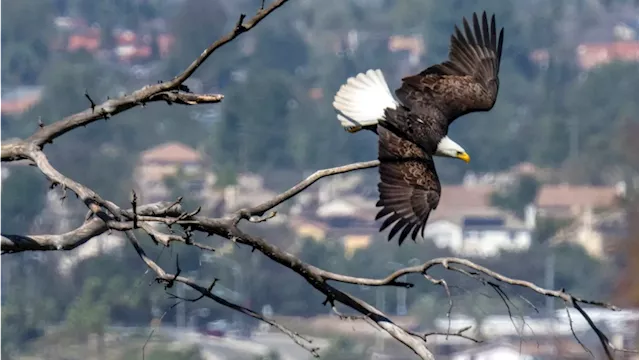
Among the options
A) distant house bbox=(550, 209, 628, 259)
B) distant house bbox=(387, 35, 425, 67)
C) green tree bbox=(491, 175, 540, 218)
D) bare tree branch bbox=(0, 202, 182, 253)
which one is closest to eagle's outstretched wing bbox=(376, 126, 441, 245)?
bare tree branch bbox=(0, 202, 182, 253)

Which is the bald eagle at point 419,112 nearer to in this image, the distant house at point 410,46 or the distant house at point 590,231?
the distant house at point 590,231

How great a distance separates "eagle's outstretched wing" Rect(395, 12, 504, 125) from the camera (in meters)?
4.53

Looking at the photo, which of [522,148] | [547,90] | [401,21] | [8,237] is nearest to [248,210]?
[8,237]

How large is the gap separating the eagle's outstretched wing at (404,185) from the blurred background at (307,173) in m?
0.37

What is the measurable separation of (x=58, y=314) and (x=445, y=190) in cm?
1074

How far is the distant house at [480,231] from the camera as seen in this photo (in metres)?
22.2

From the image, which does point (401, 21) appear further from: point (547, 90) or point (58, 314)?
point (58, 314)

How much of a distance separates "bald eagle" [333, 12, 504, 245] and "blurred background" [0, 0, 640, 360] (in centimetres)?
41

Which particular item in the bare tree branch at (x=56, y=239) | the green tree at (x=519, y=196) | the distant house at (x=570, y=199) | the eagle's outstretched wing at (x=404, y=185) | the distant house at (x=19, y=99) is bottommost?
the bare tree branch at (x=56, y=239)

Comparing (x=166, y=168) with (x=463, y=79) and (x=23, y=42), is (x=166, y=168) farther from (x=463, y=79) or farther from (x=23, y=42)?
(x=463, y=79)

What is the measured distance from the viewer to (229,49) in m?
37.3

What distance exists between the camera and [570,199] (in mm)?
22312

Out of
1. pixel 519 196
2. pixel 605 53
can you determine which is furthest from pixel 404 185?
pixel 605 53

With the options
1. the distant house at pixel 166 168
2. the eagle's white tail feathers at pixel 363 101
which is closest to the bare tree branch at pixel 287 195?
the eagle's white tail feathers at pixel 363 101
